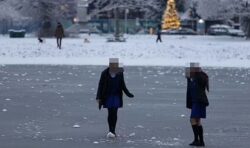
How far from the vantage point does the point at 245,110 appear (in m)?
17.2

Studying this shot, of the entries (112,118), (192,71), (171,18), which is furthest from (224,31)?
(192,71)

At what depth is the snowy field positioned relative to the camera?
1250 centimetres

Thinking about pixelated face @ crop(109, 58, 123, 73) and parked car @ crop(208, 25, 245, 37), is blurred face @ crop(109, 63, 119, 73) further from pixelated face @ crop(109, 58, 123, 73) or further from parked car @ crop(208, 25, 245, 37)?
parked car @ crop(208, 25, 245, 37)

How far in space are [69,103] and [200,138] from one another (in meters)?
6.95

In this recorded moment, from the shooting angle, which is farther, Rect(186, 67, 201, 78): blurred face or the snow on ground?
the snow on ground

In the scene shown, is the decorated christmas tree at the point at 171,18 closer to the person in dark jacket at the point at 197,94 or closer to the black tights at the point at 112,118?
the black tights at the point at 112,118

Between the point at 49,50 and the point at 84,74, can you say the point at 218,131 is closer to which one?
the point at 84,74

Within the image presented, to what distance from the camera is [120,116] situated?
16000mm

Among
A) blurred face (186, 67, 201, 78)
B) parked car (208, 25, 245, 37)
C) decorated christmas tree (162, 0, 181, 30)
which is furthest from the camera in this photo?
decorated christmas tree (162, 0, 181, 30)

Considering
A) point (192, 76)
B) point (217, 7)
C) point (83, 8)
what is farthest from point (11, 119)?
point (83, 8)

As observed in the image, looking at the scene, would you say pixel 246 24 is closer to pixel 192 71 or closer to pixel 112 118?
pixel 112 118

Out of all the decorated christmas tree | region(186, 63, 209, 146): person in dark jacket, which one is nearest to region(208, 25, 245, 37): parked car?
the decorated christmas tree

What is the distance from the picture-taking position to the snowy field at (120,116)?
12.5 metres

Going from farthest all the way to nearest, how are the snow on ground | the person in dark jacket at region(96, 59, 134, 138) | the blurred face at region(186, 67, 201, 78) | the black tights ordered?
1. the snow on ground
2. the black tights
3. the person in dark jacket at region(96, 59, 134, 138)
4. the blurred face at region(186, 67, 201, 78)
